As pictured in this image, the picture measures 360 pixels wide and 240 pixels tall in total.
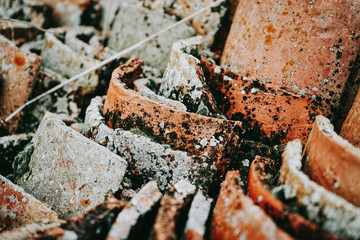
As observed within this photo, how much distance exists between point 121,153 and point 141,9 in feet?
5.69

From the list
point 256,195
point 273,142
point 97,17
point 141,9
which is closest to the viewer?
point 256,195

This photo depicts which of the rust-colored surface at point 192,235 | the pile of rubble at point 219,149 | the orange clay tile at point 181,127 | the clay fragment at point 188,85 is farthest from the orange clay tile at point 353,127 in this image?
the rust-colored surface at point 192,235

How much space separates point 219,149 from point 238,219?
472mm

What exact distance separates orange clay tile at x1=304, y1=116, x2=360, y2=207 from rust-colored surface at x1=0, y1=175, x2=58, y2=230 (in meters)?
1.31

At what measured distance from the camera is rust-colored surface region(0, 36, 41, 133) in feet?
6.95

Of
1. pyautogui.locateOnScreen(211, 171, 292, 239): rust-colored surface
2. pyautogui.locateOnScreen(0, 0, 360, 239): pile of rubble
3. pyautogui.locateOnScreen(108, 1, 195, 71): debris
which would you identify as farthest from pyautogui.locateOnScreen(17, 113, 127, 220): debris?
pyautogui.locateOnScreen(108, 1, 195, 71): debris

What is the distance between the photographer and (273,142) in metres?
1.48

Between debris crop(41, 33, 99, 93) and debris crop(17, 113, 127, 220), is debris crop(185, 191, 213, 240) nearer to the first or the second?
debris crop(17, 113, 127, 220)

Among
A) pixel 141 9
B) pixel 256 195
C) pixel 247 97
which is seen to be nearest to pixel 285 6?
pixel 247 97

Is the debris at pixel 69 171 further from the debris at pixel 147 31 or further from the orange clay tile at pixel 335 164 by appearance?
the debris at pixel 147 31

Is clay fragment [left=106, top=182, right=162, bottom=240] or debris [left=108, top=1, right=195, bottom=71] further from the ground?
debris [left=108, top=1, right=195, bottom=71]

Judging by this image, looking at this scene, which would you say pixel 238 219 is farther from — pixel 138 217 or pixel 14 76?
pixel 14 76

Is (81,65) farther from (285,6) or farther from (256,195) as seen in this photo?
(256,195)

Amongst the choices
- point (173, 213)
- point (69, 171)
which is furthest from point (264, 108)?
point (69, 171)
